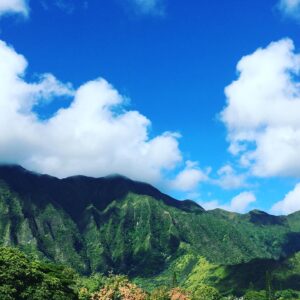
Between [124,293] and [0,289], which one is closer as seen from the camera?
[0,289]

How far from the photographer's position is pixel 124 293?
137m

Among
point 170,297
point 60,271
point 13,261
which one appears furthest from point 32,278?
point 170,297

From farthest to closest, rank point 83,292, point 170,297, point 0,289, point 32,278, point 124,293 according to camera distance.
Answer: point 83,292
point 170,297
point 124,293
point 32,278
point 0,289

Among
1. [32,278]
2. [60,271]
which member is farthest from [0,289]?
[60,271]

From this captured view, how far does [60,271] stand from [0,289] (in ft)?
133

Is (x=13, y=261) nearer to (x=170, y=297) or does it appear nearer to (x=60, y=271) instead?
(x=60, y=271)

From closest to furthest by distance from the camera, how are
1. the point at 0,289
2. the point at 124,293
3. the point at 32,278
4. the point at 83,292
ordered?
the point at 0,289
the point at 32,278
the point at 124,293
the point at 83,292

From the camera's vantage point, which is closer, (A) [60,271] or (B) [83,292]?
(A) [60,271]

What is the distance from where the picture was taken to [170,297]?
148m

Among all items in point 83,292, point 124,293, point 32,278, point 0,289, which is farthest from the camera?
point 83,292

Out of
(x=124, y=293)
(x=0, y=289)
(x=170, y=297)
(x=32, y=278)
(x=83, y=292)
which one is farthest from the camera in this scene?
(x=83, y=292)

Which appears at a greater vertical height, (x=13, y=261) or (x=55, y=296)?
(x=13, y=261)

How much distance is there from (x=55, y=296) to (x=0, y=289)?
13767 millimetres

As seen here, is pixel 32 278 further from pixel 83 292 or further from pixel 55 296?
pixel 83 292
